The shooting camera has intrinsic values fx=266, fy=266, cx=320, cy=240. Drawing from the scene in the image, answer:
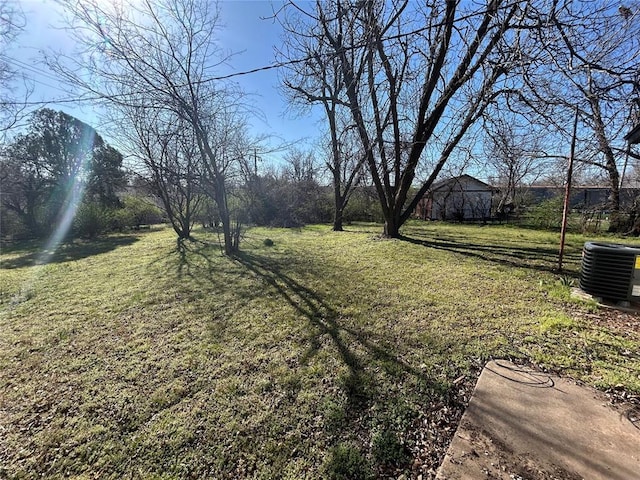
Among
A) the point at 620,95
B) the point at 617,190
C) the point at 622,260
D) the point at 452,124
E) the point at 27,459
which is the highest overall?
the point at 452,124

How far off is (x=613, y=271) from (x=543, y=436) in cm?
270

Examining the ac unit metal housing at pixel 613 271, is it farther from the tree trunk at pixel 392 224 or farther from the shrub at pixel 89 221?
the shrub at pixel 89 221

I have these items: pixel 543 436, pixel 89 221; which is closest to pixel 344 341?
pixel 543 436

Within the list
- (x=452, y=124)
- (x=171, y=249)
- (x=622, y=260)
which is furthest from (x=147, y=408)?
(x=171, y=249)

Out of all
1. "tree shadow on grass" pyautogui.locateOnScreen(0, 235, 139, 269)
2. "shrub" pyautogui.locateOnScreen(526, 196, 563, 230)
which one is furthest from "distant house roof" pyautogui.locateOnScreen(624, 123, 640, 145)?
"tree shadow on grass" pyautogui.locateOnScreen(0, 235, 139, 269)

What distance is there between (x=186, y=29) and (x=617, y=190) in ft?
41.3

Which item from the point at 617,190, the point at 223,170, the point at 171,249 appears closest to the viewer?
the point at 223,170

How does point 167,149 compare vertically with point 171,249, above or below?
above

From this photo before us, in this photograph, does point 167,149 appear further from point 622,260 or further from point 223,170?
point 622,260

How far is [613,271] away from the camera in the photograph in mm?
2988

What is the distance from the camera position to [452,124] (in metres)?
5.04

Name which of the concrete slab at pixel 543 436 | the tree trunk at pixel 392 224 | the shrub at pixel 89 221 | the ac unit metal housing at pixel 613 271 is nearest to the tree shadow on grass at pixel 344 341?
the concrete slab at pixel 543 436

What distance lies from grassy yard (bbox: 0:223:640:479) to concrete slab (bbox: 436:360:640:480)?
13cm

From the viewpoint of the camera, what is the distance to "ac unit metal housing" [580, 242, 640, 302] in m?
2.86
